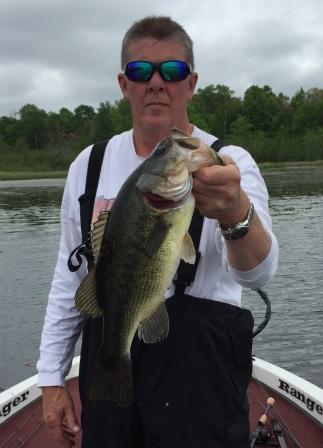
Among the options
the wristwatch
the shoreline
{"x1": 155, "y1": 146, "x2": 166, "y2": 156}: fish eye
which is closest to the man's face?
{"x1": 155, "y1": 146, "x2": 166, "y2": 156}: fish eye

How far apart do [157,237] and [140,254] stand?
0.42 feet

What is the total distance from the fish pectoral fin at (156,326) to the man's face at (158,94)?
829mm

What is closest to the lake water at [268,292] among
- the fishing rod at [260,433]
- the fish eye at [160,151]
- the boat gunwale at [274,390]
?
the boat gunwale at [274,390]

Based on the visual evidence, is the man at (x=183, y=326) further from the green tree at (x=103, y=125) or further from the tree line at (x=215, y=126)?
the green tree at (x=103, y=125)

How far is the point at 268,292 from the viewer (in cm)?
1335

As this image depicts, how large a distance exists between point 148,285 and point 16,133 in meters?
102

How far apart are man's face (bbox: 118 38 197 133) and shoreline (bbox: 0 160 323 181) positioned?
61.3 metres

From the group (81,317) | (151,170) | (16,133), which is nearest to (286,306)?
(81,317)

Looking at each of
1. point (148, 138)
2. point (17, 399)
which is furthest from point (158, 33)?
point (17, 399)

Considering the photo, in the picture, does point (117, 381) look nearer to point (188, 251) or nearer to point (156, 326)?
point (156, 326)

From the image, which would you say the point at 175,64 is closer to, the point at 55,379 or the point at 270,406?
the point at 55,379

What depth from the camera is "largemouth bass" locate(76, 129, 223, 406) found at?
1850 millimetres

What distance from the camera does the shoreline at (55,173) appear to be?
65250mm

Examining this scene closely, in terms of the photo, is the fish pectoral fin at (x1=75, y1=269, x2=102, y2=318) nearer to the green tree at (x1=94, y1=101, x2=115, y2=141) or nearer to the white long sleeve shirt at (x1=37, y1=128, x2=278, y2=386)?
the white long sleeve shirt at (x1=37, y1=128, x2=278, y2=386)
